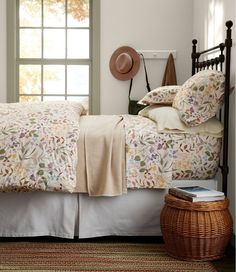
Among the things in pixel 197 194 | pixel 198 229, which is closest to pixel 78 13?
pixel 197 194

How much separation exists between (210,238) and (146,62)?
2.78 metres

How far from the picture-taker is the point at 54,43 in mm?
5527

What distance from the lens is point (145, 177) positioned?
10.8ft

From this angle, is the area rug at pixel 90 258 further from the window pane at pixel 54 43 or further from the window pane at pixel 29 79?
the window pane at pixel 54 43

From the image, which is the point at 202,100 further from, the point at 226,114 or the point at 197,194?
the point at 197,194

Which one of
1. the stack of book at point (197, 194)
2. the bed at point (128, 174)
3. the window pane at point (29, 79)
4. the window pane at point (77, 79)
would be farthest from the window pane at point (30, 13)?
the stack of book at point (197, 194)

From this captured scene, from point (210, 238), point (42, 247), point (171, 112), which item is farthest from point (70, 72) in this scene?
point (210, 238)

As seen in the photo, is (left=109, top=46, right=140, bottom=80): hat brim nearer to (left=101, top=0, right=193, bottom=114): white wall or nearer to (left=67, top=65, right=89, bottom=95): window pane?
(left=101, top=0, right=193, bottom=114): white wall

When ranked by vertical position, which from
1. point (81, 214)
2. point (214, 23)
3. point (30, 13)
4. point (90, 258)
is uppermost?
point (30, 13)

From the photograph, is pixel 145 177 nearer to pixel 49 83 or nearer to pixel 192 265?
pixel 192 265

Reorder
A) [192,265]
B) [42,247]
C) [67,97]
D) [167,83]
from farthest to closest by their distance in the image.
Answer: [67,97] < [167,83] < [42,247] < [192,265]

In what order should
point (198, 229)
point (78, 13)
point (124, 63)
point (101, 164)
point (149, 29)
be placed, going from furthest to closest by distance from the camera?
point (78, 13), point (149, 29), point (124, 63), point (101, 164), point (198, 229)

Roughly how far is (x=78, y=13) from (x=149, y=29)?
0.74m

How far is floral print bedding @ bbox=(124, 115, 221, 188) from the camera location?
10.8ft
